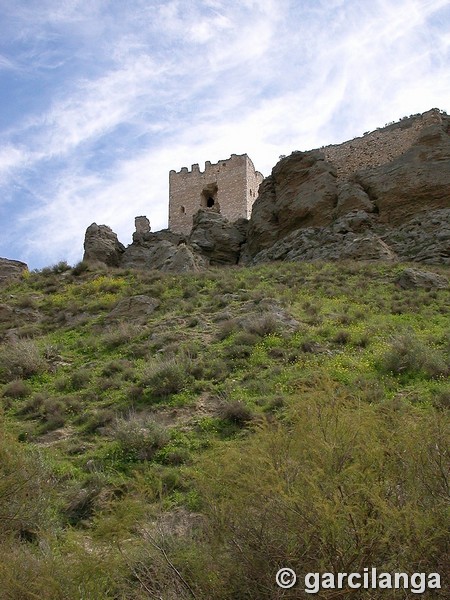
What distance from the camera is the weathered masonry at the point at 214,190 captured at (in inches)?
1436

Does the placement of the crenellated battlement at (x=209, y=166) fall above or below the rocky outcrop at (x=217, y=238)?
above

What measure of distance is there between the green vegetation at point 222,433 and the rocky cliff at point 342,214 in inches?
108

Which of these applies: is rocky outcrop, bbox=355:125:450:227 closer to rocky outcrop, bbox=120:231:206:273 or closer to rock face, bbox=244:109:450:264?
rock face, bbox=244:109:450:264

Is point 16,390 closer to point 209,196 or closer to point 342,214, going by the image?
point 342,214

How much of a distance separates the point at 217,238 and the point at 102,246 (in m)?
5.22

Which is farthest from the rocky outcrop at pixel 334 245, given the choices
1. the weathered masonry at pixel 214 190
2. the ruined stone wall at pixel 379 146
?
the weathered masonry at pixel 214 190

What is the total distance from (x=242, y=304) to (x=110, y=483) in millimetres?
9961

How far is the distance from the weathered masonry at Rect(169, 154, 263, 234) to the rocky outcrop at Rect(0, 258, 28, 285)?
30.7 ft

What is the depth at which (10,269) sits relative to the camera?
2948 cm

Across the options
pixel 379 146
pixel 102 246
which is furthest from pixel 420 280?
pixel 102 246

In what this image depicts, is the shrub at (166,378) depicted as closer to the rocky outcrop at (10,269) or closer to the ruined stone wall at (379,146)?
the rocky outcrop at (10,269)

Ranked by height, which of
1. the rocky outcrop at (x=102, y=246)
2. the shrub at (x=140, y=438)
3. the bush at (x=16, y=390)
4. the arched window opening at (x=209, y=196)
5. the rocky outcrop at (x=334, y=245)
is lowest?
the shrub at (x=140, y=438)

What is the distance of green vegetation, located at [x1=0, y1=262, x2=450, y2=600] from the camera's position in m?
5.12

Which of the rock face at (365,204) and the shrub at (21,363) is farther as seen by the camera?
the rock face at (365,204)
